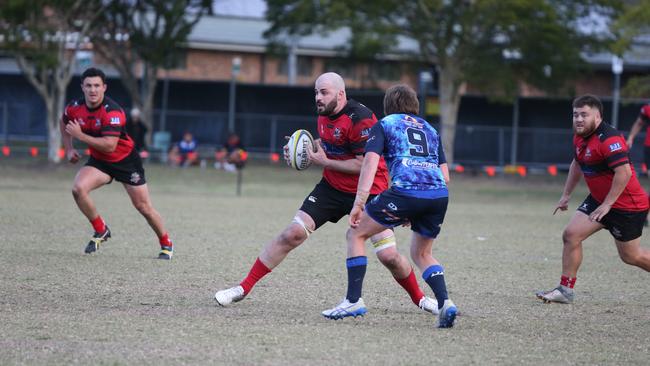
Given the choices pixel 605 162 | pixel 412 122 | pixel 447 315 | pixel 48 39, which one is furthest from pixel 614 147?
pixel 48 39

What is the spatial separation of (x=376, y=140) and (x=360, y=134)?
67 centimetres

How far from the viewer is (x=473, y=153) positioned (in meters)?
31.6

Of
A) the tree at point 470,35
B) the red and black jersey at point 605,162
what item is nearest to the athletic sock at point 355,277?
the red and black jersey at point 605,162

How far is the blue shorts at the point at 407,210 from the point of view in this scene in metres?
7.73

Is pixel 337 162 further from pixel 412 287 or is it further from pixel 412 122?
pixel 412 287

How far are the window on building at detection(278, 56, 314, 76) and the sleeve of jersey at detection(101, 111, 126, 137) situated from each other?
122 feet

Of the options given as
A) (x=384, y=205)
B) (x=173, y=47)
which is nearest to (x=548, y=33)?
(x=173, y=47)

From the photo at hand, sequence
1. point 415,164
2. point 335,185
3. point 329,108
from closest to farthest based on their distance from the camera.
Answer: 1. point 415,164
2. point 329,108
3. point 335,185

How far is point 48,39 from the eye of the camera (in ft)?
96.3

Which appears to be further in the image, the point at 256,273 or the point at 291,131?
the point at 291,131

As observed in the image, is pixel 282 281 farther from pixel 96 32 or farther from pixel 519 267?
pixel 96 32

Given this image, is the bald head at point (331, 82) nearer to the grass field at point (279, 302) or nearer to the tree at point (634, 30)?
the grass field at point (279, 302)

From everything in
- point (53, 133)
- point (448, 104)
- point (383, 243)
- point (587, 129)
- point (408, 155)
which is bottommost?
point (53, 133)

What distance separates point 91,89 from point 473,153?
21.7 metres
